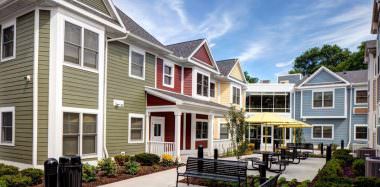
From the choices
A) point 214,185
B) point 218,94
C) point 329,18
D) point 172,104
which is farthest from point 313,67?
point 214,185

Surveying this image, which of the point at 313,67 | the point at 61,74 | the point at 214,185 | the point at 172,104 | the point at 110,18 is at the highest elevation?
the point at 313,67

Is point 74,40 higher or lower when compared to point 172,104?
higher

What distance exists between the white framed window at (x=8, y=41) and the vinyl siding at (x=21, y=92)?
0.27 metres

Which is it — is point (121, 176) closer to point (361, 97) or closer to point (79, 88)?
point (79, 88)

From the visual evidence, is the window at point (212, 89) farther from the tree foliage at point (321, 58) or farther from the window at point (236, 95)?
the tree foliage at point (321, 58)

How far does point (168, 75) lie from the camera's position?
1823cm

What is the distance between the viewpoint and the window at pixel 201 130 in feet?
68.7

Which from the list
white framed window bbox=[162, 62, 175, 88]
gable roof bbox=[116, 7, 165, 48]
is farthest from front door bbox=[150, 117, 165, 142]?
gable roof bbox=[116, 7, 165, 48]

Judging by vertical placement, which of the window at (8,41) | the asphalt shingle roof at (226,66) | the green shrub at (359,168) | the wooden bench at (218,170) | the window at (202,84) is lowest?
the green shrub at (359,168)

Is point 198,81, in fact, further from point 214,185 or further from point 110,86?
point 214,185

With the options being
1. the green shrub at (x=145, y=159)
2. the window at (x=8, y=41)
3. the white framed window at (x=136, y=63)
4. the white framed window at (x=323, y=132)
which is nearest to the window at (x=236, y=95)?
the white framed window at (x=323, y=132)

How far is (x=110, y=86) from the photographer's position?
43.7 ft

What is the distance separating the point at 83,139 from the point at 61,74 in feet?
8.68

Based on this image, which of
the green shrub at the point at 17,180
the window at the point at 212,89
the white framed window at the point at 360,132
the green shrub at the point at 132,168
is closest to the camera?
the green shrub at the point at 17,180
